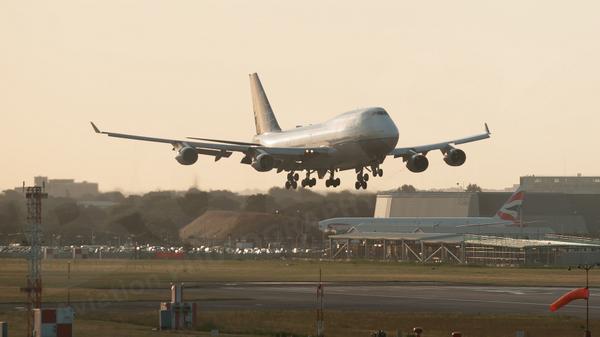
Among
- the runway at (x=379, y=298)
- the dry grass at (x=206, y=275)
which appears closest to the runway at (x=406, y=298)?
the runway at (x=379, y=298)

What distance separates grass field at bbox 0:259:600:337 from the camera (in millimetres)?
73750

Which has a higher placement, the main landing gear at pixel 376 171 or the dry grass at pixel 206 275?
the main landing gear at pixel 376 171

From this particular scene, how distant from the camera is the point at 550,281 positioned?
130125mm

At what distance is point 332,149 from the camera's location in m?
103

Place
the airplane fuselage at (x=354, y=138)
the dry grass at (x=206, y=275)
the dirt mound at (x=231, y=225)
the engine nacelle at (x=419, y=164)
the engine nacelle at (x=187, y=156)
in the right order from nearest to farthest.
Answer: the airplane fuselage at (x=354, y=138) < the engine nacelle at (x=187, y=156) < the dry grass at (x=206, y=275) < the engine nacelle at (x=419, y=164) < the dirt mound at (x=231, y=225)

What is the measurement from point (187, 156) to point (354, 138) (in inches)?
570

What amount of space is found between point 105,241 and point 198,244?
23547 mm

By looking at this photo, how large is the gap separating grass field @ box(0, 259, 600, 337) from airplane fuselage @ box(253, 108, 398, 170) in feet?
49.5

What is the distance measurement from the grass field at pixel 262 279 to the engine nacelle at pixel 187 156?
11.3 m

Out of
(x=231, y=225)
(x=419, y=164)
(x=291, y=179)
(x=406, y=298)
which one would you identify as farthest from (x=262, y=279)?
(x=231, y=225)

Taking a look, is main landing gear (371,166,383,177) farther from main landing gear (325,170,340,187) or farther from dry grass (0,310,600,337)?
dry grass (0,310,600,337)

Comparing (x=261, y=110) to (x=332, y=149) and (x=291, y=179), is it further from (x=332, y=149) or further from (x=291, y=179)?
(x=332, y=149)

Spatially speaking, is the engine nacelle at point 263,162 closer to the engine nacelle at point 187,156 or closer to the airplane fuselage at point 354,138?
the airplane fuselage at point 354,138

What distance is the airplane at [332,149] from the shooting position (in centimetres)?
10056
